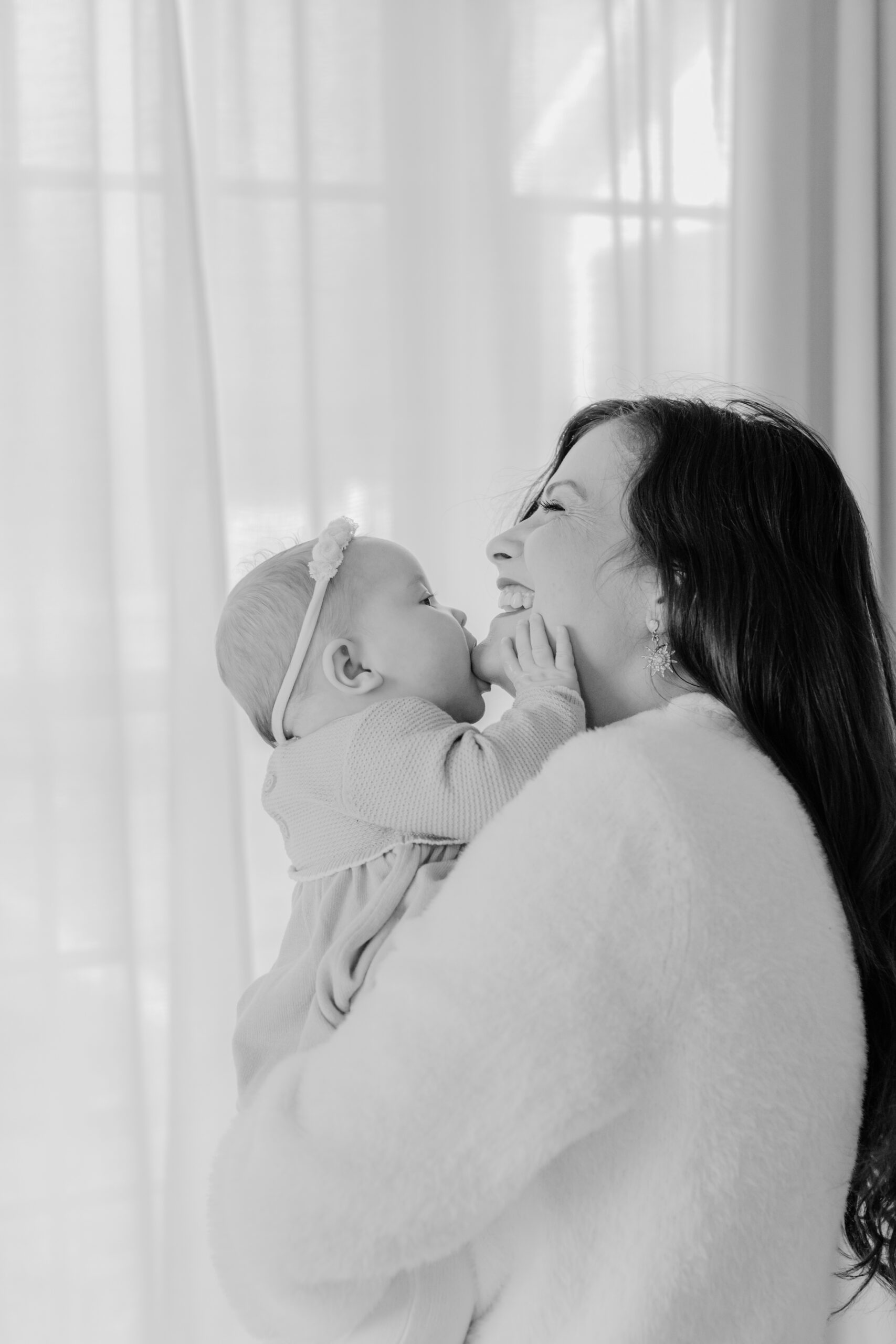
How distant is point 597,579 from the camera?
3.60 feet

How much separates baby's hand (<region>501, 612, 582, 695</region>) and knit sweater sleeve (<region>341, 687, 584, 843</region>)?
0.01 meters

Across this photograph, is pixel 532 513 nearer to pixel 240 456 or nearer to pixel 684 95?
pixel 240 456

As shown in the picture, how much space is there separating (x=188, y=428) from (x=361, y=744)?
3.17 feet

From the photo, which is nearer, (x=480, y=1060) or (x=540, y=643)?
(x=480, y=1060)

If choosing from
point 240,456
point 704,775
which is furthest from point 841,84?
point 704,775

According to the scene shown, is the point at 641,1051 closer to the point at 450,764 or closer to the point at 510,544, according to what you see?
the point at 450,764

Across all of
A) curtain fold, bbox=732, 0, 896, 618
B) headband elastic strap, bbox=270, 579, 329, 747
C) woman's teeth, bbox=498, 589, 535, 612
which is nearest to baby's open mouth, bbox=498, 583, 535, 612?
woman's teeth, bbox=498, 589, 535, 612

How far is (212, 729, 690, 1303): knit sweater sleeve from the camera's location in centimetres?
75

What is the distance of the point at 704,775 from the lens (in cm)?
86

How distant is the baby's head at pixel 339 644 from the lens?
3.90 ft

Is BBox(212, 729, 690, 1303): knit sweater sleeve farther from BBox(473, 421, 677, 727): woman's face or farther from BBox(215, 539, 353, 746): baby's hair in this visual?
BBox(215, 539, 353, 746): baby's hair

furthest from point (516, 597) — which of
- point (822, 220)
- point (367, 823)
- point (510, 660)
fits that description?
point (822, 220)

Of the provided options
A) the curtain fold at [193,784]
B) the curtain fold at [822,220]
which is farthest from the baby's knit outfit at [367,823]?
the curtain fold at [822,220]

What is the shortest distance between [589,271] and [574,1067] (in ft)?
5.69
